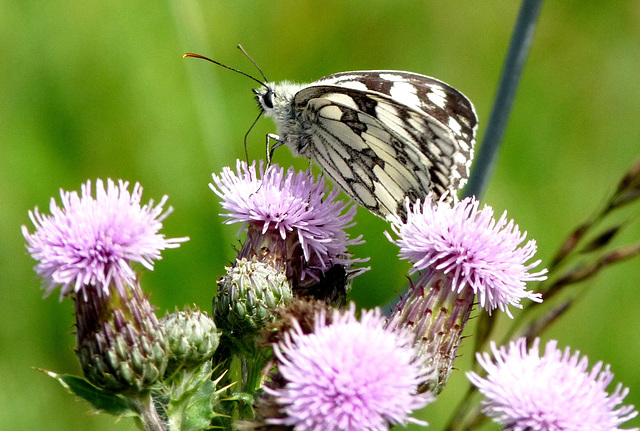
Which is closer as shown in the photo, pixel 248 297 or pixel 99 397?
pixel 99 397

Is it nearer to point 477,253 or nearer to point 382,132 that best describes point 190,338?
point 477,253

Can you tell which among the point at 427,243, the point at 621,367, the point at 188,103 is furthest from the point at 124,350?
the point at 621,367

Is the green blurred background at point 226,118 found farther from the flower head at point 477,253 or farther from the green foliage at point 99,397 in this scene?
A: the green foliage at point 99,397

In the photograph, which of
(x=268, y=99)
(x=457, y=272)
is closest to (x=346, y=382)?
(x=457, y=272)

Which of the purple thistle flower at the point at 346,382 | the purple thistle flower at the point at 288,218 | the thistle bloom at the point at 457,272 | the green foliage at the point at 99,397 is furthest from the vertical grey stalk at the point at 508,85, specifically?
the green foliage at the point at 99,397

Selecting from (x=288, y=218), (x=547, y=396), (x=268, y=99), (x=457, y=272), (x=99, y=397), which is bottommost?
(x=99, y=397)

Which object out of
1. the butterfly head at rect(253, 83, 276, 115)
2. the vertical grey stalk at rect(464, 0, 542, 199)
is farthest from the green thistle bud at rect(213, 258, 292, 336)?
the butterfly head at rect(253, 83, 276, 115)
